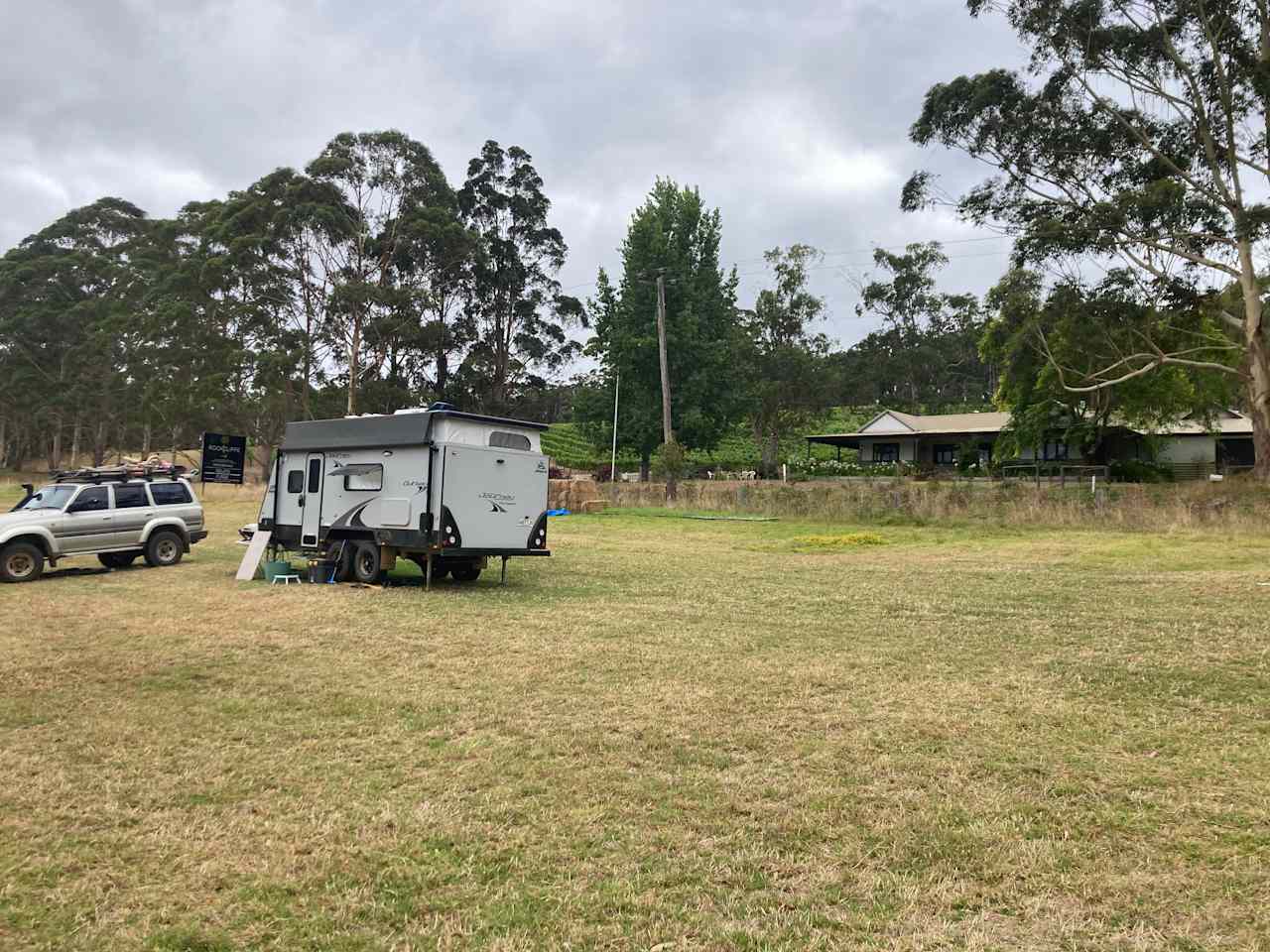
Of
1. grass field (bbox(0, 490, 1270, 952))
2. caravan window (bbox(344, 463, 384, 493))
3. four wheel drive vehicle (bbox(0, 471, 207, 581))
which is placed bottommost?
grass field (bbox(0, 490, 1270, 952))

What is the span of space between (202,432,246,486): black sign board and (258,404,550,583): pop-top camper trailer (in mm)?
14503

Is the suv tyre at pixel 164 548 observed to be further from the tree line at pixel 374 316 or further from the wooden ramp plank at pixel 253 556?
the tree line at pixel 374 316

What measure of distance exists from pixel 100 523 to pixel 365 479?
5557mm

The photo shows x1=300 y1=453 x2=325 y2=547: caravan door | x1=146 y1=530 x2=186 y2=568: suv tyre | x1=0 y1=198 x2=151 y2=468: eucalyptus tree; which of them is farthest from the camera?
x1=0 y1=198 x2=151 y2=468: eucalyptus tree

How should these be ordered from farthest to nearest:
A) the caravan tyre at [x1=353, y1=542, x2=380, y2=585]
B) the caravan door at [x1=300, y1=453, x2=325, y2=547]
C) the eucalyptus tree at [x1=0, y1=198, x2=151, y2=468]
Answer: the eucalyptus tree at [x1=0, y1=198, x2=151, y2=468]
the caravan door at [x1=300, y1=453, x2=325, y2=547]
the caravan tyre at [x1=353, y1=542, x2=380, y2=585]

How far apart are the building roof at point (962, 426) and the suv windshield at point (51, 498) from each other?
140 ft

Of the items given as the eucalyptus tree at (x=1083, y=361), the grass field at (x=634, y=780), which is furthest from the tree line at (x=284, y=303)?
the grass field at (x=634, y=780)

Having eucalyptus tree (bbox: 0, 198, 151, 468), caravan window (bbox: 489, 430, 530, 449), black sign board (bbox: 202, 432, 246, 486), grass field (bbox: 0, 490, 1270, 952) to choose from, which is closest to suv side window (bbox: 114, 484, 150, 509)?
grass field (bbox: 0, 490, 1270, 952)

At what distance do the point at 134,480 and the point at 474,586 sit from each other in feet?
24.6

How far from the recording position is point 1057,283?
32.8m

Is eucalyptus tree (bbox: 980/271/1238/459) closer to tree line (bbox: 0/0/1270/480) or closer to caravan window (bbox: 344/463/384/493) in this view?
tree line (bbox: 0/0/1270/480)

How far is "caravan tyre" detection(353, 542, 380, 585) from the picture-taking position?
555 inches

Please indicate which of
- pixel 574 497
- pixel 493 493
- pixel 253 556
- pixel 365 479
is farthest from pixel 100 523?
pixel 574 497

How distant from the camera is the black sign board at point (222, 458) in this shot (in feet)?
93.0
